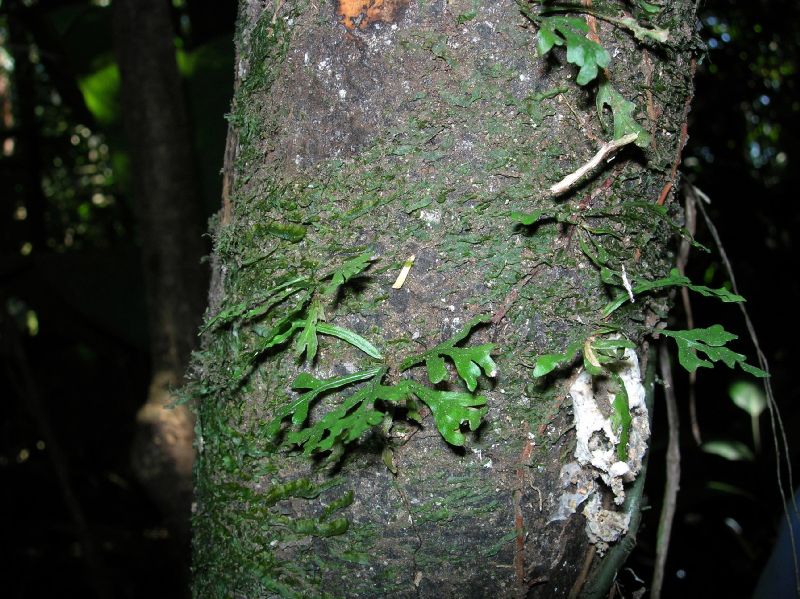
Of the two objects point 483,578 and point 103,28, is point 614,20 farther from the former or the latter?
point 103,28

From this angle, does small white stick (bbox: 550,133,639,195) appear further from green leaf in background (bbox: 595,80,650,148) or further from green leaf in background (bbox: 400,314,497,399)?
green leaf in background (bbox: 400,314,497,399)

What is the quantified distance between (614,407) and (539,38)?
397mm

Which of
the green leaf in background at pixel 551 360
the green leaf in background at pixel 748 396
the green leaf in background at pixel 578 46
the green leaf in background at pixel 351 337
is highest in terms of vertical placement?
the green leaf in background at pixel 578 46

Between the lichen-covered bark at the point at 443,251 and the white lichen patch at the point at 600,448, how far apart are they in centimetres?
2

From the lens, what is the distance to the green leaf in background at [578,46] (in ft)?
2.14

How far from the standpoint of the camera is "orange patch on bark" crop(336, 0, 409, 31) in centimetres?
72

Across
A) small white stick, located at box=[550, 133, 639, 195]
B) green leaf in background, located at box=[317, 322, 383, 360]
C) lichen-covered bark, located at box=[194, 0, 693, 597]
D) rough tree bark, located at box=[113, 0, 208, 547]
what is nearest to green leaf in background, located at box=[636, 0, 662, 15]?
lichen-covered bark, located at box=[194, 0, 693, 597]

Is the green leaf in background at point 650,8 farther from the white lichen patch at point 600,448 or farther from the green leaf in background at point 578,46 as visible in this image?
the white lichen patch at point 600,448

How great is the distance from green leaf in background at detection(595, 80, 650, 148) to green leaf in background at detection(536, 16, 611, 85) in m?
0.06

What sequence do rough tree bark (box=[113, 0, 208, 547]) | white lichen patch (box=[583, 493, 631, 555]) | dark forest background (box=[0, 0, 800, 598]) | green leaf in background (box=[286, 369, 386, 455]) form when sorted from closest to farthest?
green leaf in background (box=[286, 369, 386, 455])
white lichen patch (box=[583, 493, 631, 555])
rough tree bark (box=[113, 0, 208, 547])
dark forest background (box=[0, 0, 800, 598])

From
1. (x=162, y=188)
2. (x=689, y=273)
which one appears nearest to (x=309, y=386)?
(x=162, y=188)

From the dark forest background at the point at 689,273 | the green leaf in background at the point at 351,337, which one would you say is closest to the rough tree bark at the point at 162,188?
the dark forest background at the point at 689,273

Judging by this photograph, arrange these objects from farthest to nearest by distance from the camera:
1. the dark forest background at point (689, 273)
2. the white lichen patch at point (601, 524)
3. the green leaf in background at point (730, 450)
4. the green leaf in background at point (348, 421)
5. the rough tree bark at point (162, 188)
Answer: the green leaf in background at point (730, 450) < the dark forest background at point (689, 273) < the rough tree bark at point (162, 188) < the white lichen patch at point (601, 524) < the green leaf in background at point (348, 421)

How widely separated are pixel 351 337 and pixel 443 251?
0.45ft
